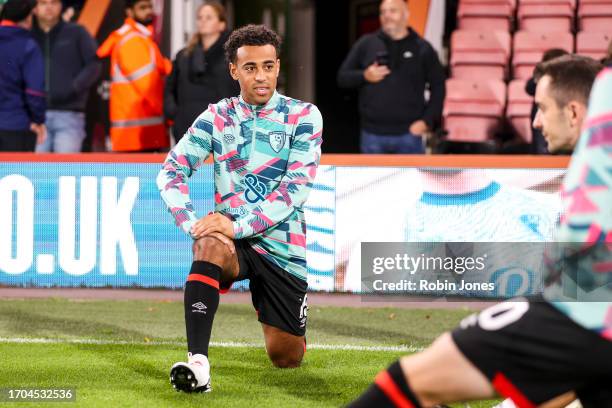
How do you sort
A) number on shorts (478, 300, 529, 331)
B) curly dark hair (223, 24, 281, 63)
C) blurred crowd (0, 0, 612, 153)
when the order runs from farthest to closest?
blurred crowd (0, 0, 612, 153), curly dark hair (223, 24, 281, 63), number on shorts (478, 300, 529, 331)

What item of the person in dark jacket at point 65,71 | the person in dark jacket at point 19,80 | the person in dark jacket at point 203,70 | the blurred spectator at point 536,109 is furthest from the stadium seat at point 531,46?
the person in dark jacket at point 19,80

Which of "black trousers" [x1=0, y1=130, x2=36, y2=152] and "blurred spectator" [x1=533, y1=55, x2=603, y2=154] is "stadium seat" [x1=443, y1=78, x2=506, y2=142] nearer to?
"black trousers" [x1=0, y1=130, x2=36, y2=152]

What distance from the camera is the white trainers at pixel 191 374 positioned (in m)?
5.20

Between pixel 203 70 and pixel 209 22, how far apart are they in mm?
408

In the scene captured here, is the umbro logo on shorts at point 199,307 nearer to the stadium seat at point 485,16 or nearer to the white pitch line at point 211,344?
the white pitch line at point 211,344

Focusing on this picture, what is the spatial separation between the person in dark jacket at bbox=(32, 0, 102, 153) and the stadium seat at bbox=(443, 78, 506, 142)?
3.74 meters

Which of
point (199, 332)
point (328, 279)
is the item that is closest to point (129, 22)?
Answer: point (328, 279)

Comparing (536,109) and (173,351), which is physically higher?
(536,109)

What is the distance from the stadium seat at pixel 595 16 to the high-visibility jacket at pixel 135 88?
5.14 metres

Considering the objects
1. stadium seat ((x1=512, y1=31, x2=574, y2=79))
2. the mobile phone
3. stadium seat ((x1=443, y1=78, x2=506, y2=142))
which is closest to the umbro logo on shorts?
A: the mobile phone

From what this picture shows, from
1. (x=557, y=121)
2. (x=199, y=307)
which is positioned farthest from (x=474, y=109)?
(x=557, y=121)

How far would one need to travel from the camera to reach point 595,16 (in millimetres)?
13367

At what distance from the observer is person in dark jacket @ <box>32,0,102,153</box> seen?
10.8 meters

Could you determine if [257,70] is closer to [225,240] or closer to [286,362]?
[225,240]
